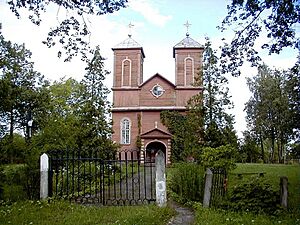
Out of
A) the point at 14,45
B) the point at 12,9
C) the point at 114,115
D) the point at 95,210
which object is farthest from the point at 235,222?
the point at 14,45

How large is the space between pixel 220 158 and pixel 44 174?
5.57m

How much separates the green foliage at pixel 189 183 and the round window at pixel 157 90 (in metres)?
25.6

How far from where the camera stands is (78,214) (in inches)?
351

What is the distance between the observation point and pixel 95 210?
936 centimetres

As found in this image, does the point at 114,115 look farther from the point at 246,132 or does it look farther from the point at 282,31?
the point at 282,31

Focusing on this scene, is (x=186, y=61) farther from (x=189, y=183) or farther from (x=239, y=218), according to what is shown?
(x=239, y=218)

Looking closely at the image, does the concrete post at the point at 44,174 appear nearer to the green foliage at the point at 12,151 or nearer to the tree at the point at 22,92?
the green foliage at the point at 12,151

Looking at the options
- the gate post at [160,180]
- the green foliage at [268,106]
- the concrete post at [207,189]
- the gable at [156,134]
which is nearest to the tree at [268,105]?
the green foliage at [268,106]

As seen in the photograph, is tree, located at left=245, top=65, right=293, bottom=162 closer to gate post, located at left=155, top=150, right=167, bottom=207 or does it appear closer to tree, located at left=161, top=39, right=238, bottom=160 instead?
tree, located at left=161, top=39, right=238, bottom=160

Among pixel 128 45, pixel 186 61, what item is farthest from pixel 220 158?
pixel 128 45

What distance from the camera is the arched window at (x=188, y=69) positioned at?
121 ft

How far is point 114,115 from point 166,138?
6.35m

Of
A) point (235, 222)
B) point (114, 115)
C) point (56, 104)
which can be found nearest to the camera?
point (235, 222)

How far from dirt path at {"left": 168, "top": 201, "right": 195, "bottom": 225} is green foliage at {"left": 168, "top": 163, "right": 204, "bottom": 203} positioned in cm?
80
